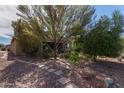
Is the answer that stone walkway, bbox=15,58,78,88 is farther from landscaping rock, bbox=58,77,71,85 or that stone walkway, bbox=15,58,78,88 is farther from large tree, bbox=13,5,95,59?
large tree, bbox=13,5,95,59

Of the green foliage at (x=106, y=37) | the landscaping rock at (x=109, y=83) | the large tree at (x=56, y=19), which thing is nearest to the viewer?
the landscaping rock at (x=109, y=83)

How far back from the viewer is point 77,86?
17.1 ft

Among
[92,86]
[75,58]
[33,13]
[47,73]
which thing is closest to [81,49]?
[75,58]

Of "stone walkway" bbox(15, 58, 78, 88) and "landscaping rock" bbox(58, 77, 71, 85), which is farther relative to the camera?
"landscaping rock" bbox(58, 77, 71, 85)

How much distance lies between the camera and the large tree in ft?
26.3

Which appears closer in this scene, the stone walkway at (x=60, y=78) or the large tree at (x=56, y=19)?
the stone walkway at (x=60, y=78)

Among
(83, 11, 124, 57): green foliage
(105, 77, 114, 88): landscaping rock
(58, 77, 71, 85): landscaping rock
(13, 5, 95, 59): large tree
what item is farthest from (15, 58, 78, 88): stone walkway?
(83, 11, 124, 57): green foliage

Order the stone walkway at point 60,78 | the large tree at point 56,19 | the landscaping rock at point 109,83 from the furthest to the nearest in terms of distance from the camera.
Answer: the large tree at point 56,19, the landscaping rock at point 109,83, the stone walkway at point 60,78

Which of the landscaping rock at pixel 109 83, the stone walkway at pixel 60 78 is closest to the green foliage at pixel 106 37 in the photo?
the stone walkway at pixel 60 78

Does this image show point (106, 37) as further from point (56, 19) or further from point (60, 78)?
point (60, 78)

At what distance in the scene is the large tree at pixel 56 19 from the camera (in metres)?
8.02

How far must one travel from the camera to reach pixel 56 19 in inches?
317

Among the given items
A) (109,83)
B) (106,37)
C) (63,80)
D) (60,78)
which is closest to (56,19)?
(106,37)

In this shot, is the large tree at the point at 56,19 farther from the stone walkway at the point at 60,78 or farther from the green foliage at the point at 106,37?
the stone walkway at the point at 60,78
